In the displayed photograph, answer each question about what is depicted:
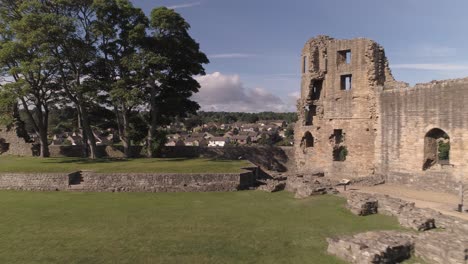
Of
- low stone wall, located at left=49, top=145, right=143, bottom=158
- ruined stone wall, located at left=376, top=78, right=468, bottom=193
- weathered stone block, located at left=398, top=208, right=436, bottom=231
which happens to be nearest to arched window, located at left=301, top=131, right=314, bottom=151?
ruined stone wall, located at left=376, top=78, right=468, bottom=193

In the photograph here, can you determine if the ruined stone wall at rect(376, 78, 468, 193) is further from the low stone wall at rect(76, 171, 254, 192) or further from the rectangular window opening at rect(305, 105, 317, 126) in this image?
the low stone wall at rect(76, 171, 254, 192)

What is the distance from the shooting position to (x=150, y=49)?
Result: 29.5m

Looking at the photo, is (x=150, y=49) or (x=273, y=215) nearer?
(x=273, y=215)

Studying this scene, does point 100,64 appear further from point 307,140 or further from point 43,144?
point 307,140

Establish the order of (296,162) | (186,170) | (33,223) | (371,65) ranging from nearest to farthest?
(33,223), (186,170), (371,65), (296,162)

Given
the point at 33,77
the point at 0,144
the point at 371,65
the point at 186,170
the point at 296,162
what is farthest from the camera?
the point at 0,144

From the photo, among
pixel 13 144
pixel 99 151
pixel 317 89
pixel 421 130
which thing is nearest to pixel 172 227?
pixel 421 130

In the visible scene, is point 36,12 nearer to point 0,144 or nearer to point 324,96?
point 0,144

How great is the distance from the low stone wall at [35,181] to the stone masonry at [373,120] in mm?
17632

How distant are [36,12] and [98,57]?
5.04 meters

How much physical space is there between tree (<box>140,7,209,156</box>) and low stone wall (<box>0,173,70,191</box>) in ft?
34.9

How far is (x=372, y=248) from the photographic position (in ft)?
31.7

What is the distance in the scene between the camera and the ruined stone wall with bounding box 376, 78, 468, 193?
763 inches

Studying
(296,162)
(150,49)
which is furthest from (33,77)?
(296,162)
